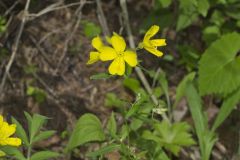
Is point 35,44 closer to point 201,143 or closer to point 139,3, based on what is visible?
point 139,3

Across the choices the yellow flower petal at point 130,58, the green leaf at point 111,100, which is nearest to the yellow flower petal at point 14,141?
the yellow flower petal at point 130,58

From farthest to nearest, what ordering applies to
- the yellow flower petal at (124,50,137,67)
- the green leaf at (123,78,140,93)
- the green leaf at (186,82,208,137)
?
the green leaf at (123,78,140,93) < the green leaf at (186,82,208,137) < the yellow flower petal at (124,50,137,67)

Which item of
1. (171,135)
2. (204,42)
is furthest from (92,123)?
(204,42)

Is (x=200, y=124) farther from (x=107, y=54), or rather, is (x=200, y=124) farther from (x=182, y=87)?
(x=107, y=54)

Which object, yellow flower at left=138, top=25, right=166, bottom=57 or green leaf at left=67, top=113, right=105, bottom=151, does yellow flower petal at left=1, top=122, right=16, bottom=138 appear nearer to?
green leaf at left=67, top=113, right=105, bottom=151

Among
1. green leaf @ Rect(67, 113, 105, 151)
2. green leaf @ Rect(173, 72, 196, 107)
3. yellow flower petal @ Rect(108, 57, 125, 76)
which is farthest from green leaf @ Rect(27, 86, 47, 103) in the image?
yellow flower petal @ Rect(108, 57, 125, 76)

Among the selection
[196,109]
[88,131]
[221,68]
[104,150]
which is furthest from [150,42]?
[196,109]
